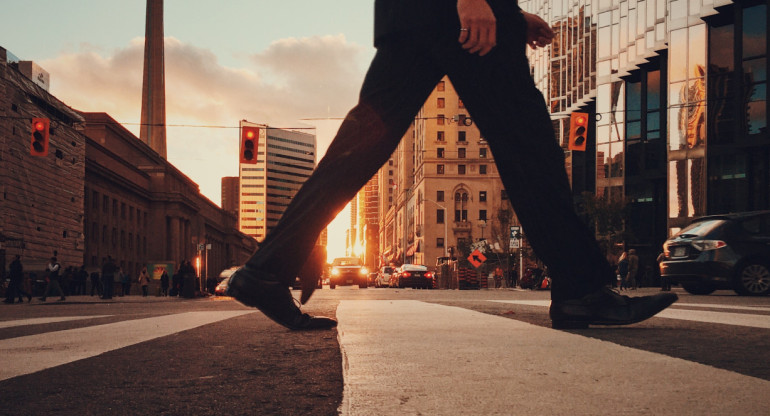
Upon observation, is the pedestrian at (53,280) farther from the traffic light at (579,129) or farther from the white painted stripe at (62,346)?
the white painted stripe at (62,346)

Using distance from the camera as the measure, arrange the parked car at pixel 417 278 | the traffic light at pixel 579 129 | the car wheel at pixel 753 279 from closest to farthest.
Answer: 1. the car wheel at pixel 753 279
2. the traffic light at pixel 579 129
3. the parked car at pixel 417 278

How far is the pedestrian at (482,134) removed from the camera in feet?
10.7

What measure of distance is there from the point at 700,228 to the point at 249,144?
47.0 ft

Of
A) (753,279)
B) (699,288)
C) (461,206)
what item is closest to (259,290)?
(753,279)

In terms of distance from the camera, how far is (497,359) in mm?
2404

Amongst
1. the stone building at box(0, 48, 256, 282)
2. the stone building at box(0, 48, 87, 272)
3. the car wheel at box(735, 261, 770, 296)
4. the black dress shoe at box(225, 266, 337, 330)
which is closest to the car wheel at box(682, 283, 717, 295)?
the car wheel at box(735, 261, 770, 296)

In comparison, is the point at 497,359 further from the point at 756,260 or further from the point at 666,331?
the point at 756,260

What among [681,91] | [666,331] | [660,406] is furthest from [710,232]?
[681,91]

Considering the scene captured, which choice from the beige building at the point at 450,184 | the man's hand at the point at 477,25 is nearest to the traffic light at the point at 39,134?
the man's hand at the point at 477,25

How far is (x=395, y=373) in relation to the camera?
209 centimetres

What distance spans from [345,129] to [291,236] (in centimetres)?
51

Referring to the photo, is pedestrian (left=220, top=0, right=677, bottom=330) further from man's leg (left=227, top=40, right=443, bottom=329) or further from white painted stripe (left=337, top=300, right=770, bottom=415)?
white painted stripe (left=337, top=300, right=770, bottom=415)

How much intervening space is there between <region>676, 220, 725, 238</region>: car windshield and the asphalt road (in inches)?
503

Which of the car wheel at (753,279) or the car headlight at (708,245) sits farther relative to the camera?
the car headlight at (708,245)
